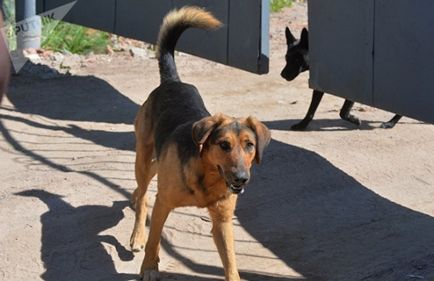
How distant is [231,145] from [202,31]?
4.56 metres

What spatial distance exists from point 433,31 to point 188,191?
6.87 ft

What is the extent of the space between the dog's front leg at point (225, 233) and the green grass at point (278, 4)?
8.95 meters

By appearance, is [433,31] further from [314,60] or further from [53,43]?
[53,43]

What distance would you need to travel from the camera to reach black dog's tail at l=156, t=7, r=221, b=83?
5.66 meters

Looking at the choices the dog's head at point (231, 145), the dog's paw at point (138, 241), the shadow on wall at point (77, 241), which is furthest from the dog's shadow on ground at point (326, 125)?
the dog's head at point (231, 145)

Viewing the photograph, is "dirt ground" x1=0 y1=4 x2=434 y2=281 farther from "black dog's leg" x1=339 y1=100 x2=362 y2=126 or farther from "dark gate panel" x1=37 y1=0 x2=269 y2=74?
"dark gate panel" x1=37 y1=0 x2=269 y2=74

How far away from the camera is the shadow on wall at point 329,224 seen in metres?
5.03

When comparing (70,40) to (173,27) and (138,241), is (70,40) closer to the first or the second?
(173,27)

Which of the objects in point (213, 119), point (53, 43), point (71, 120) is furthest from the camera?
point (53, 43)

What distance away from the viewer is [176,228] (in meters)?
5.75

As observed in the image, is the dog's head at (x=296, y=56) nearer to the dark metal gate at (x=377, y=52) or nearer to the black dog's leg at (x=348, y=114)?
the black dog's leg at (x=348, y=114)

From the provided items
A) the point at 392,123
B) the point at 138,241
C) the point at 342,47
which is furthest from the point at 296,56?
the point at 138,241

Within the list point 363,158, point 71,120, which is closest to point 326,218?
point 363,158

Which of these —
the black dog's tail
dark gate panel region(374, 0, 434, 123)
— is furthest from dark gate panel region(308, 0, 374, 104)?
the black dog's tail
